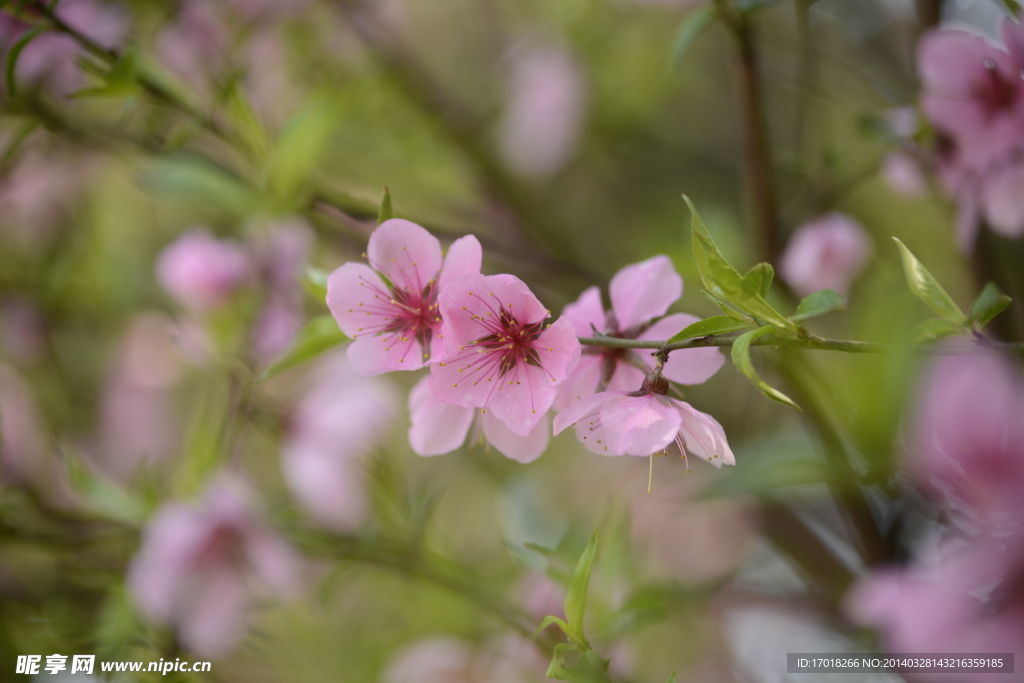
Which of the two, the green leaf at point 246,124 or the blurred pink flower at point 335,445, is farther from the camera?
the blurred pink flower at point 335,445

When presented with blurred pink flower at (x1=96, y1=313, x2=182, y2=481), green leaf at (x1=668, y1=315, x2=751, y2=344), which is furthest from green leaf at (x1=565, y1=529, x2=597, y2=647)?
blurred pink flower at (x1=96, y1=313, x2=182, y2=481)

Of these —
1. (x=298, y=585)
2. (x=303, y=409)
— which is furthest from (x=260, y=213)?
(x=298, y=585)

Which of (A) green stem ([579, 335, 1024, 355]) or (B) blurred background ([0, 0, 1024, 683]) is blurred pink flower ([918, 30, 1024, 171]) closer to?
(B) blurred background ([0, 0, 1024, 683])

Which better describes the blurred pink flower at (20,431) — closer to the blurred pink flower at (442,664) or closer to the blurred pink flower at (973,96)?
the blurred pink flower at (442,664)

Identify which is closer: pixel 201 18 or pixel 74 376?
pixel 201 18

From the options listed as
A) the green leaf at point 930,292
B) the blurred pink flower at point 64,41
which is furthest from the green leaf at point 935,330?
the blurred pink flower at point 64,41

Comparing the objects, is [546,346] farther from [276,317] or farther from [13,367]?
[13,367]

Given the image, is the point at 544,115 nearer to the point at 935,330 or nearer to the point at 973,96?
the point at 973,96
